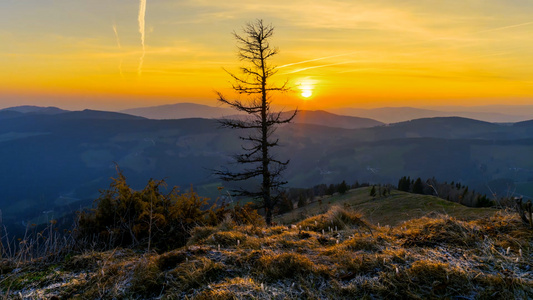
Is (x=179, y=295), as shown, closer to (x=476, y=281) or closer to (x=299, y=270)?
(x=299, y=270)

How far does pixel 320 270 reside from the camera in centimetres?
375

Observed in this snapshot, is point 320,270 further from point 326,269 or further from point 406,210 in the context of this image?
point 406,210

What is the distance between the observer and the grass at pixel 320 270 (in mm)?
3180

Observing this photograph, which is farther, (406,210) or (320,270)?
(406,210)

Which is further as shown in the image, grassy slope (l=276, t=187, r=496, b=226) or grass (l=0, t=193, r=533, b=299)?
grassy slope (l=276, t=187, r=496, b=226)

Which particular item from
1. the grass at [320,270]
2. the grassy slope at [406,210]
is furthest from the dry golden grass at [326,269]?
the grassy slope at [406,210]

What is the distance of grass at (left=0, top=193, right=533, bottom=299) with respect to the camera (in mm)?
3180

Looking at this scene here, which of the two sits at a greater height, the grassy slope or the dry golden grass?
the dry golden grass

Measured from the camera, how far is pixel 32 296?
3654 mm

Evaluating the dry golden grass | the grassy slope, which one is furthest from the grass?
the grassy slope

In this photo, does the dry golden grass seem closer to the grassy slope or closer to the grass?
the grass

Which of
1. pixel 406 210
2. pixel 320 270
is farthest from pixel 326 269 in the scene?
pixel 406 210

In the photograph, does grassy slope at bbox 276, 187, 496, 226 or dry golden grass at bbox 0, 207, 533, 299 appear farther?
grassy slope at bbox 276, 187, 496, 226

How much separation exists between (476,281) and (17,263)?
20.4 feet
